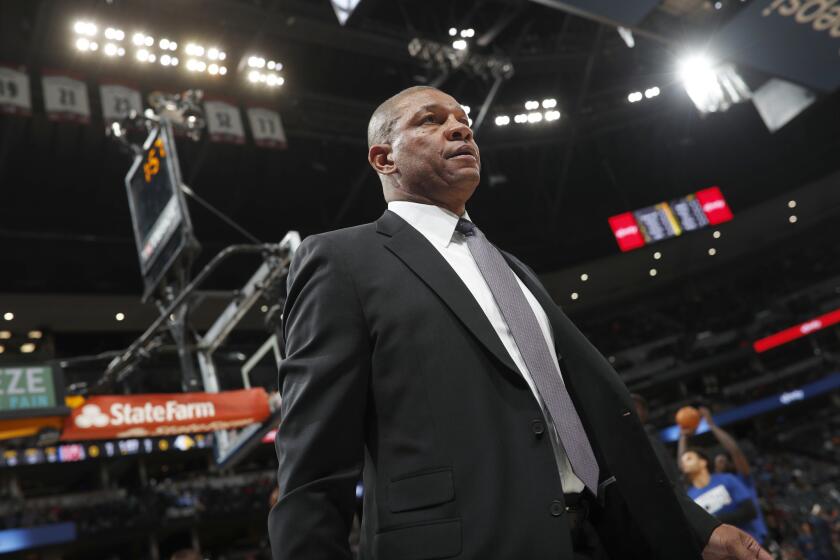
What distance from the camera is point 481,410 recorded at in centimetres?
138

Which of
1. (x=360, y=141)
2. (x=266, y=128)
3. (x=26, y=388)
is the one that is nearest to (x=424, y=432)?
(x=26, y=388)

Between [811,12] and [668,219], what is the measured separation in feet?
56.1

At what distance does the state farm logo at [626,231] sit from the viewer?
70.9ft

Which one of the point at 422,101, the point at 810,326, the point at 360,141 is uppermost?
the point at 360,141

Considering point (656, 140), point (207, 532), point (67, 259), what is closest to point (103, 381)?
point (67, 259)

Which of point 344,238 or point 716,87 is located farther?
point 716,87

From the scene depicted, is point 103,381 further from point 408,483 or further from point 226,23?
point 408,483

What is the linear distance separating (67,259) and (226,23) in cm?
799

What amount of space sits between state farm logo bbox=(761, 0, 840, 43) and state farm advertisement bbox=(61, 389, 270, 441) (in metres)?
5.35

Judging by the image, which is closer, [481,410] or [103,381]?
[481,410]

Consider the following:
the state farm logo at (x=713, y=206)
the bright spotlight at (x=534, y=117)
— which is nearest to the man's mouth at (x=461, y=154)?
the bright spotlight at (x=534, y=117)

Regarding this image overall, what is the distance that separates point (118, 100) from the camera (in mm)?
12297

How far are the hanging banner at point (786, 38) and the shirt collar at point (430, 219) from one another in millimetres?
4495

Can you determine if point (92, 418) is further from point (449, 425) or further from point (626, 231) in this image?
point (626, 231)
